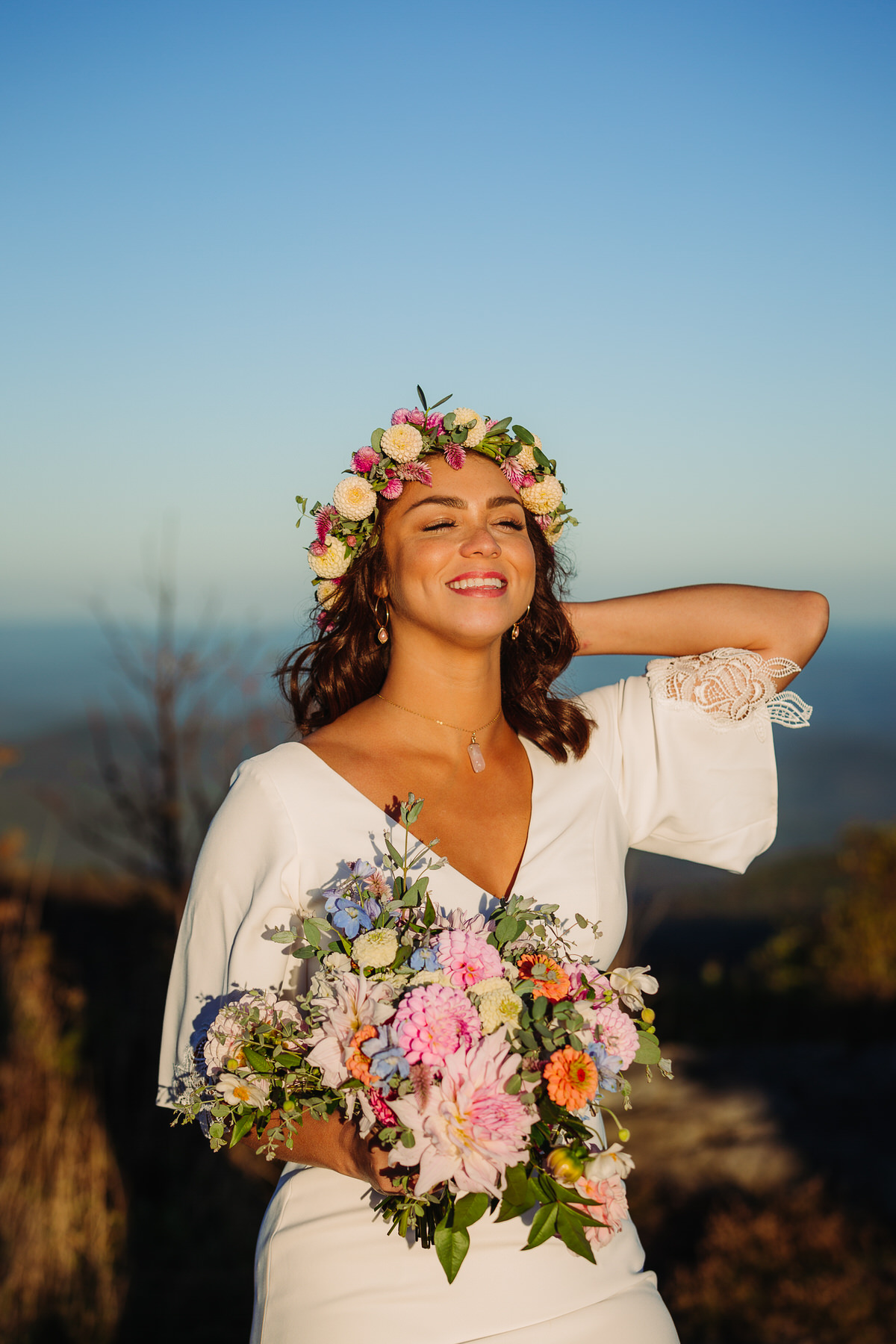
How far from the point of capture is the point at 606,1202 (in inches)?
76.4

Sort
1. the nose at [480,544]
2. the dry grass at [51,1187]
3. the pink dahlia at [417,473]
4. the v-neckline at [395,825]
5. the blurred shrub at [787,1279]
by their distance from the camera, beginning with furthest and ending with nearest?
the blurred shrub at [787,1279]
the dry grass at [51,1187]
the pink dahlia at [417,473]
the nose at [480,544]
the v-neckline at [395,825]

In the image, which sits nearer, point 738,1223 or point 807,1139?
point 738,1223

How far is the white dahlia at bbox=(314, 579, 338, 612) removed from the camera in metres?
3.13

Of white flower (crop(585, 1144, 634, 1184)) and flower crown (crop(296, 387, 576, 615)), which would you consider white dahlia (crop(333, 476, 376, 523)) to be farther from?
white flower (crop(585, 1144, 634, 1184))

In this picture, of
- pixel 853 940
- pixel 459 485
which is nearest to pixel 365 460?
pixel 459 485

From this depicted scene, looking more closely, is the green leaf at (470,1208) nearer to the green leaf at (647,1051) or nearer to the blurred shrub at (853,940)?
the green leaf at (647,1051)

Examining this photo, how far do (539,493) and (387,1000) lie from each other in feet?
5.57

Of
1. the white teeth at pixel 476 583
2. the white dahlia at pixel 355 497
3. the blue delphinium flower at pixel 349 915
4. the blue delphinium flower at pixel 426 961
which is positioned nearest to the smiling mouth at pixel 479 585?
the white teeth at pixel 476 583

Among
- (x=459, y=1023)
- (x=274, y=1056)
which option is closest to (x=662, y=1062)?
(x=459, y=1023)

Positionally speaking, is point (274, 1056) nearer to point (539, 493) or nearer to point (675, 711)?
point (675, 711)

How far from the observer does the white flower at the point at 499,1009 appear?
1.85 m

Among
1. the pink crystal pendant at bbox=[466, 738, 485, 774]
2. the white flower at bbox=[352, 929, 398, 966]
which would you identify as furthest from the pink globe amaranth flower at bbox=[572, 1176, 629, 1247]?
the pink crystal pendant at bbox=[466, 738, 485, 774]

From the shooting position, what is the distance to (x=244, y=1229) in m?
4.98

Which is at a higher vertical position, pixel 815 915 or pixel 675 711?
pixel 675 711
